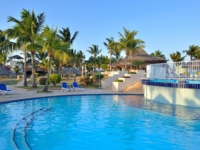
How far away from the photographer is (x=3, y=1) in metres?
18.3

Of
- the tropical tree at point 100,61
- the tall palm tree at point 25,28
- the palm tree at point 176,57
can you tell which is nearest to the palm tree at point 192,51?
the palm tree at point 176,57

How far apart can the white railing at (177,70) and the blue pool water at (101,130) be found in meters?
2.27

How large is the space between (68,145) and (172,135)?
3458 millimetres

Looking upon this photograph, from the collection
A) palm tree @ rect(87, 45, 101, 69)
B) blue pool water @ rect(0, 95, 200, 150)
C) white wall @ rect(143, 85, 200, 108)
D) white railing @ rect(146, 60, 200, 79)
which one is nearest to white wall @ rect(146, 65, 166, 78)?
white railing @ rect(146, 60, 200, 79)

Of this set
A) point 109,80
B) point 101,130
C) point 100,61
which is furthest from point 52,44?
point 100,61

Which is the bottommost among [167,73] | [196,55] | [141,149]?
[141,149]

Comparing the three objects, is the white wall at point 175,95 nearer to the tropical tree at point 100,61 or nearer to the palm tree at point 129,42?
the palm tree at point 129,42

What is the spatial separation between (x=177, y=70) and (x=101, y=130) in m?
7.17

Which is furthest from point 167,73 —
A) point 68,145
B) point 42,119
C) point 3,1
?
point 3,1

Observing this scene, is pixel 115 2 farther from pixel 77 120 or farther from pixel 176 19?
pixel 77 120

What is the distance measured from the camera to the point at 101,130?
7484 millimetres

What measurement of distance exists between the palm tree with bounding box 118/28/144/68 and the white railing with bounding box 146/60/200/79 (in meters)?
15.0

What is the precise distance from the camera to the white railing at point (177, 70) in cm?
1155

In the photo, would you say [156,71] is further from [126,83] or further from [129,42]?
[129,42]
